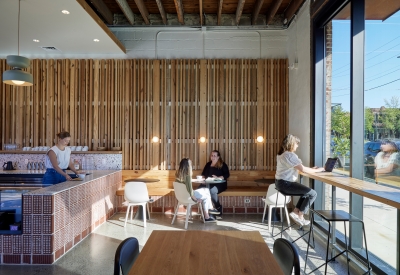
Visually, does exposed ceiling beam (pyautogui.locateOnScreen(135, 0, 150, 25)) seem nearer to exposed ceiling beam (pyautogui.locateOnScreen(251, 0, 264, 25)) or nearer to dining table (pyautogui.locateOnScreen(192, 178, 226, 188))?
exposed ceiling beam (pyautogui.locateOnScreen(251, 0, 264, 25))

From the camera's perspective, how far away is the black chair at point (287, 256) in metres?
1.88

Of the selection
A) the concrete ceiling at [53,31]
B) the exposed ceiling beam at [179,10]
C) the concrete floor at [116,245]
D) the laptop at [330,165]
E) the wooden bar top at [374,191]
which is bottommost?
the concrete floor at [116,245]

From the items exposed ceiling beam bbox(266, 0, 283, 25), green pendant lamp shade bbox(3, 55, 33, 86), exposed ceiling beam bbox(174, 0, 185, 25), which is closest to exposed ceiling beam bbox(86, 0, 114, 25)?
exposed ceiling beam bbox(174, 0, 185, 25)

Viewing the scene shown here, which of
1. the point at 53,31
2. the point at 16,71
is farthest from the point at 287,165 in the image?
the point at 53,31

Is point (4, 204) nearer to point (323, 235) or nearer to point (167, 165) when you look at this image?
point (167, 165)

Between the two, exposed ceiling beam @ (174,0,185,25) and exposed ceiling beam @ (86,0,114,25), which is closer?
exposed ceiling beam @ (174,0,185,25)

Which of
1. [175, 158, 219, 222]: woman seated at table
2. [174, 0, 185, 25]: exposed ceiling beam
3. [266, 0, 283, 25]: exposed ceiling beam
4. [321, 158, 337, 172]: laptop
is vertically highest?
[266, 0, 283, 25]: exposed ceiling beam

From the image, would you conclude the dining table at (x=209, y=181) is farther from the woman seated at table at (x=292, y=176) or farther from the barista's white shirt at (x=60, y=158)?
the barista's white shirt at (x=60, y=158)

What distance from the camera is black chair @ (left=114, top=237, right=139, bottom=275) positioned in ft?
6.07

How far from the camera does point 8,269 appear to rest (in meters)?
4.05

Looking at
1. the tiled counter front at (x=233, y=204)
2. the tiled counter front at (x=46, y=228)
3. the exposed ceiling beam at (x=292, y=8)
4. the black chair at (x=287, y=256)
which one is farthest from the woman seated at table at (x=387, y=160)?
the tiled counter front at (x=46, y=228)

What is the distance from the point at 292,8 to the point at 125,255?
666 cm

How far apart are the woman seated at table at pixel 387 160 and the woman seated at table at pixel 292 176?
1.01 metres

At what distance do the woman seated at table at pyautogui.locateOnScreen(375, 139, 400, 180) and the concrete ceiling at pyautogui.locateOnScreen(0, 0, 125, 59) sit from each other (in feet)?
15.8
